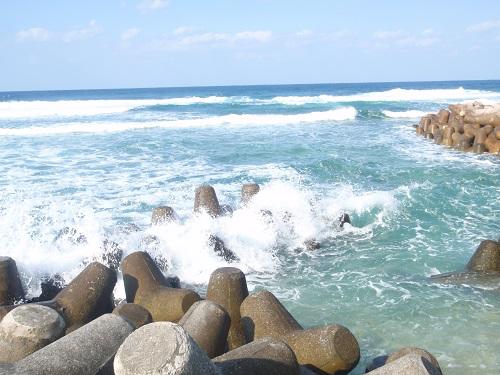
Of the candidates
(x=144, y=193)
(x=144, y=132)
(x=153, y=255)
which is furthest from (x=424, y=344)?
(x=144, y=132)

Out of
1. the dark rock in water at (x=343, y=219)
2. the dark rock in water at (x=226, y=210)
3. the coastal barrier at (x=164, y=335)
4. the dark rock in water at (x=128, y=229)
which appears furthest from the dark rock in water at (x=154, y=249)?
the dark rock in water at (x=343, y=219)

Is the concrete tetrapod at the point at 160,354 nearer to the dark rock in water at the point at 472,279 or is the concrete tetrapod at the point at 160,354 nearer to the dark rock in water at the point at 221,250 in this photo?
the dark rock in water at the point at 472,279

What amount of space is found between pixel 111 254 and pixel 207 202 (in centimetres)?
233

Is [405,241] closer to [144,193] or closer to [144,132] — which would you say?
[144,193]

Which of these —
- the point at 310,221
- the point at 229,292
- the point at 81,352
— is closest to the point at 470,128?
the point at 310,221

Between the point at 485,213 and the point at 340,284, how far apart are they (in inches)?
193

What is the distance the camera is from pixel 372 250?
9.13 metres

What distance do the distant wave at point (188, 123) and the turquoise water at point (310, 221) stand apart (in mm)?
6311

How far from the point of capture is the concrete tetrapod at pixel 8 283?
240 inches

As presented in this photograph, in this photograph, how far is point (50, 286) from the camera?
7070 millimetres

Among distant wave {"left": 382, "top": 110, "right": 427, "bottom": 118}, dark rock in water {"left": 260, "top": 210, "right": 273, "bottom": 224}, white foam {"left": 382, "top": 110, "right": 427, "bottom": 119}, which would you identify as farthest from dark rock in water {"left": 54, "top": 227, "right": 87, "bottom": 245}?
distant wave {"left": 382, "top": 110, "right": 427, "bottom": 118}

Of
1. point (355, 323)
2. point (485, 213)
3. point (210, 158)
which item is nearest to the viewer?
point (355, 323)

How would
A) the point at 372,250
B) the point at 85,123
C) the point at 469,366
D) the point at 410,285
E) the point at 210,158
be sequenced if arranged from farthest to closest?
the point at 85,123
the point at 210,158
the point at 372,250
the point at 410,285
the point at 469,366

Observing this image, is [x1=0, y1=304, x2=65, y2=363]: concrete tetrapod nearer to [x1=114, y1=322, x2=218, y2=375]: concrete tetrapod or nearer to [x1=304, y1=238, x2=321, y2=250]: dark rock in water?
[x1=114, y1=322, x2=218, y2=375]: concrete tetrapod
